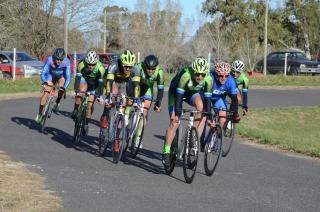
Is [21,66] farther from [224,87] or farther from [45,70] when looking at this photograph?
[224,87]

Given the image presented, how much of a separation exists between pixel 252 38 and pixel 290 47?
840cm

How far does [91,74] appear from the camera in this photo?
1409 cm

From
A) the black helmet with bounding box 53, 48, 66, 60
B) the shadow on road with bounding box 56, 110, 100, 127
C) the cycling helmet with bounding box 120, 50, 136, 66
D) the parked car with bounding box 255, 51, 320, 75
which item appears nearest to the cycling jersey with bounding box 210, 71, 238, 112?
the cycling helmet with bounding box 120, 50, 136, 66

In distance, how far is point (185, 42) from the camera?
5616 centimetres

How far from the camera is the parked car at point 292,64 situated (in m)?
42.9

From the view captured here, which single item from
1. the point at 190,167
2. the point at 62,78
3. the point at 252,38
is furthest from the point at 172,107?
the point at 252,38

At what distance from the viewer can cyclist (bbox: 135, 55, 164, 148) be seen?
1189cm

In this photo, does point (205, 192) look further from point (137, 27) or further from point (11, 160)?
point (137, 27)

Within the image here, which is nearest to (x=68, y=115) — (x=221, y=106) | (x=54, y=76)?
(x=54, y=76)

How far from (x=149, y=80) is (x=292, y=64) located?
31715mm

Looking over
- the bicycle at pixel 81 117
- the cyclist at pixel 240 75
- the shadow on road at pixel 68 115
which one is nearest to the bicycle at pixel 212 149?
the cyclist at pixel 240 75

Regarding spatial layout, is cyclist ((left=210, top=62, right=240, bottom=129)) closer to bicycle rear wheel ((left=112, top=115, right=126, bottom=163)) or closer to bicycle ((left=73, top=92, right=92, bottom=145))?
bicycle rear wheel ((left=112, top=115, right=126, bottom=163))

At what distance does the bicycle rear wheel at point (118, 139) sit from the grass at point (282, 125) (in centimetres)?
592

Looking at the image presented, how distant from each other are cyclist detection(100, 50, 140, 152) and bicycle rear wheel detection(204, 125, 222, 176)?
153 cm
